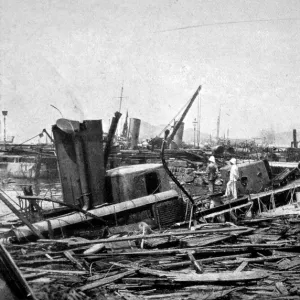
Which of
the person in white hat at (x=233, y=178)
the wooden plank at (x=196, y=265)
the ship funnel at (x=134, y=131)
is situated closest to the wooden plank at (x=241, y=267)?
the wooden plank at (x=196, y=265)

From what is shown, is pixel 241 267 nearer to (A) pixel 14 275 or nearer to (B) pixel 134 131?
(A) pixel 14 275

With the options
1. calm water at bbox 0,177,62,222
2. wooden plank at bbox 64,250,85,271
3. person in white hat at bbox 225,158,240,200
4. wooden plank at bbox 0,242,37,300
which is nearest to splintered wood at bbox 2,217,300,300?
wooden plank at bbox 64,250,85,271

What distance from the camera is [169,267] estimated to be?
773 centimetres

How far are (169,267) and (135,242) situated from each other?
2.13 m

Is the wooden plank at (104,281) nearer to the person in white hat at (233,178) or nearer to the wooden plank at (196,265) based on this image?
the wooden plank at (196,265)

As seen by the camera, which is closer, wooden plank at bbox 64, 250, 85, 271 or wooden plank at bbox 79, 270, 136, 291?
wooden plank at bbox 79, 270, 136, 291

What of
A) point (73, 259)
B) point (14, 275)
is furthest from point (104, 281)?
point (14, 275)

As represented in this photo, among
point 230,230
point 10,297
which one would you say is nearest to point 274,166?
point 230,230

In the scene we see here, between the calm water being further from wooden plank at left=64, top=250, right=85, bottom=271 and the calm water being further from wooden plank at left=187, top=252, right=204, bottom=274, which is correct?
wooden plank at left=187, top=252, right=204, bottom=274

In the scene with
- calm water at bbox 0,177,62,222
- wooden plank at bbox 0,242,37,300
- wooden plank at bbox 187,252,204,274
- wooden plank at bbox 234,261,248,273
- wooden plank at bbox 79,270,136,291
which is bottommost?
calm water at bbox 0,177,62,222

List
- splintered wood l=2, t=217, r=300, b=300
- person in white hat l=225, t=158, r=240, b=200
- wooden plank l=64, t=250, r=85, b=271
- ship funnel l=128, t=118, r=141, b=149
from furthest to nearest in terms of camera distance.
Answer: ship funnel l=128, t=118, r=141, b=149 → person in white hat l=225, t=158, r=240, b=200 → wooden plank l=64, t=250, r=85, b=271 → splintered wood l=2, t=217, r=300, b=300

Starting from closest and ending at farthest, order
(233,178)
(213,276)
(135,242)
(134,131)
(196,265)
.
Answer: (213,276)
(196,265)
(135,242)
(233,178)
(134,131)

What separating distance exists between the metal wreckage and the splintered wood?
22mm

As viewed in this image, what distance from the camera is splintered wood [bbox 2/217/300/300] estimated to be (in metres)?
6.48
